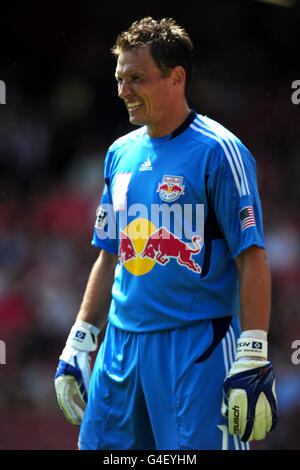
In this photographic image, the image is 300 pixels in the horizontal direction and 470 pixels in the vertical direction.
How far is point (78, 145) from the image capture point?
7871 mm

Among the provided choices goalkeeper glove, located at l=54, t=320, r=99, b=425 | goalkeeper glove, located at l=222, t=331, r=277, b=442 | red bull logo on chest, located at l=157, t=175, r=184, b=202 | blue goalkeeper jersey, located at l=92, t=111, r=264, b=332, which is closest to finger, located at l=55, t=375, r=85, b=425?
goalkeeper glove, located at l=54, t=320, r=99, b=425

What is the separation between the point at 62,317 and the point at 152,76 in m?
4.10

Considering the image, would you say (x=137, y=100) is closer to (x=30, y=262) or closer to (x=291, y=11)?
(x=30, y=262)

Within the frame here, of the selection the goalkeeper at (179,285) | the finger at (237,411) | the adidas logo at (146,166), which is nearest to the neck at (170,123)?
the goalkeeper at (179,285)

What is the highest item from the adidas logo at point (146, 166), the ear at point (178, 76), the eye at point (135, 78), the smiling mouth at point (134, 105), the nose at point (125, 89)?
the ear at point (178, 76)

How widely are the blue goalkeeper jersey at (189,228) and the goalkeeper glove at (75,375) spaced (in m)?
0.26

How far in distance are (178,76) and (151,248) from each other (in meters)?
0.63

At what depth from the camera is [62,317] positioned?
636 cm

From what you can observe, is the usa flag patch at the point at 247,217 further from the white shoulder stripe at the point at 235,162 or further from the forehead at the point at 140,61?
the forehead at the point at 140,61

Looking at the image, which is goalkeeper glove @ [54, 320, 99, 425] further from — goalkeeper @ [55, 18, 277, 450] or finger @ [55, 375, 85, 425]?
goalkeeper @ [55, 18, 277, 450]

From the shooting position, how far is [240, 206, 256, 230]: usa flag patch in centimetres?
236

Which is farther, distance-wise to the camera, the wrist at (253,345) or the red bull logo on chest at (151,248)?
the red bull logo on chest at (151,248)

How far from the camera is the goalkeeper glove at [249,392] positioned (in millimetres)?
2256

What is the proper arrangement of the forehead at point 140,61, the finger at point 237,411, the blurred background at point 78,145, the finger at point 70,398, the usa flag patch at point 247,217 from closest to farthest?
the finger at point 237,411 < the usa flag patch at point 247,217 < the forehead at point 140,61 < the finger at point 70,398 < the blurred background at point 78,145
